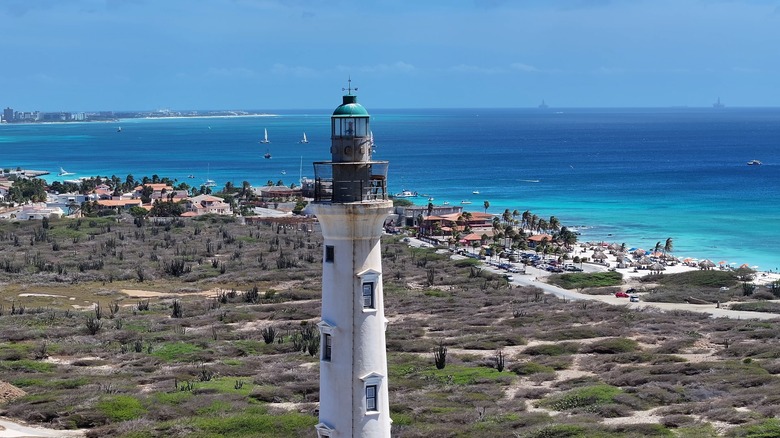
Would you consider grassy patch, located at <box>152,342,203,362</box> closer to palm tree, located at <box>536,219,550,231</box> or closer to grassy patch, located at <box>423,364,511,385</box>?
grassy patch, located at <box>423,364,511,385</box>

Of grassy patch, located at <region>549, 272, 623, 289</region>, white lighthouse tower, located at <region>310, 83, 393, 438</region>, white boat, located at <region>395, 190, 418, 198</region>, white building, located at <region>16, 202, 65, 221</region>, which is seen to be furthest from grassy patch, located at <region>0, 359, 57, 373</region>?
white boat, located at <region>395, 190, 418, 198</region>

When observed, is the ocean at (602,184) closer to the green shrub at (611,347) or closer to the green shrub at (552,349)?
the green shrub at (552,349)

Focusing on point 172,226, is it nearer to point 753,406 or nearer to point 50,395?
point 50,395

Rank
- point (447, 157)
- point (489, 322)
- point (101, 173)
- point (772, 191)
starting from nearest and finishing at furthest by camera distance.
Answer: point (489, 322)
point (772, 191)
point (101, 173)
point (447, 157)

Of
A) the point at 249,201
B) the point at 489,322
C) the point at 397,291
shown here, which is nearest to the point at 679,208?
the point at 249,201

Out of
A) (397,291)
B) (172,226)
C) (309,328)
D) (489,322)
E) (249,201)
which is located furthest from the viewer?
(249,201)

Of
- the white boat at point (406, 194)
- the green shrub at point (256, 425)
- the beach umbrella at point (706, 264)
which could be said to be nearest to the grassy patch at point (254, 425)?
the green shrub at point (256, 425)

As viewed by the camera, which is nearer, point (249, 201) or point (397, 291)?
point (397, 291)
